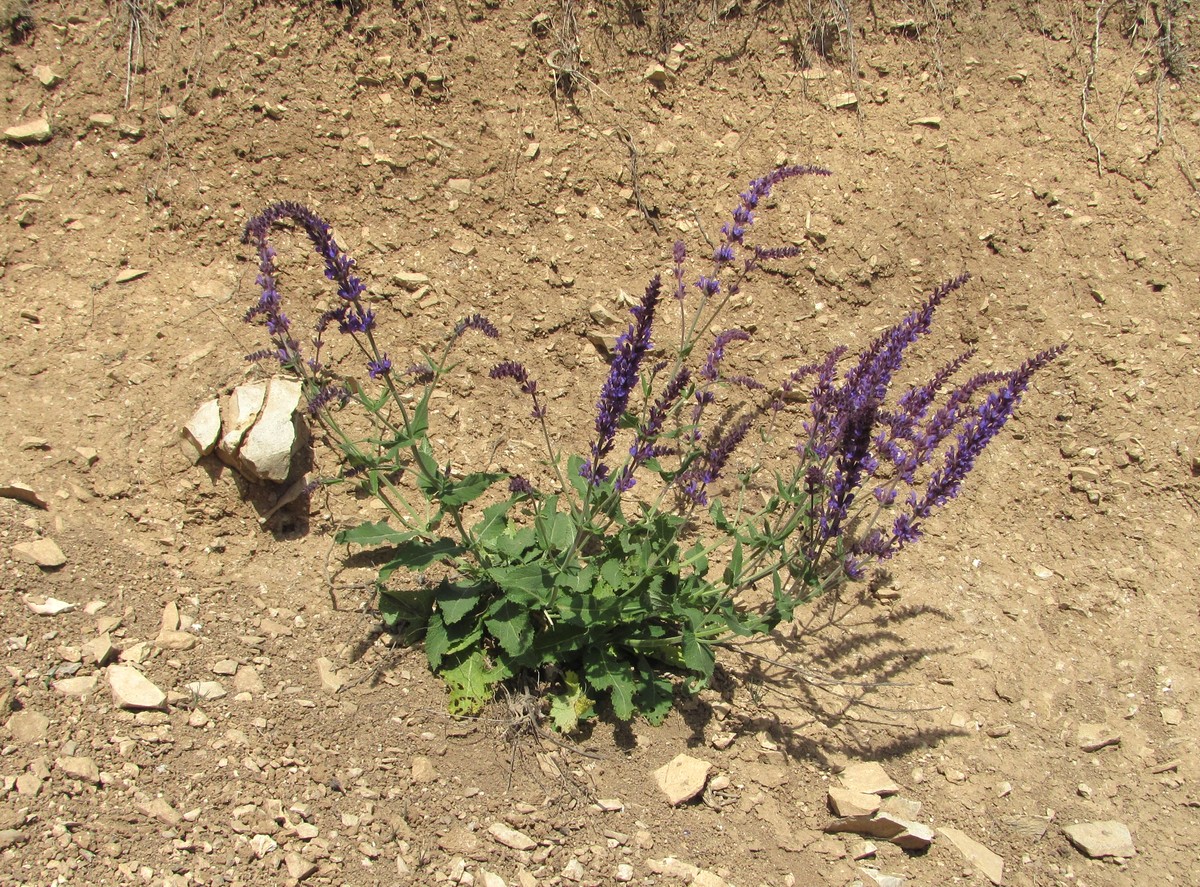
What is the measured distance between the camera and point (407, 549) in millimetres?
3580

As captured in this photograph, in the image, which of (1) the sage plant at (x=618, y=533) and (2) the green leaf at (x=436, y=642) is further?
(2) the green leaf at (x=436, y=642)

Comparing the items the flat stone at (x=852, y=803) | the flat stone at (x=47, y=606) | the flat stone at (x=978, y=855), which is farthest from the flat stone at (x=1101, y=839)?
the flat stone at (x=47, y=606)

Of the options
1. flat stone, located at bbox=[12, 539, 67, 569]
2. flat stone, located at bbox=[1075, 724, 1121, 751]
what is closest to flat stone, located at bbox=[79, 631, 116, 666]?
flat stone, located at bbox=[12, 539, 67, 569]

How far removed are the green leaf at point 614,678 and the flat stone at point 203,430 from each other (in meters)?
2.17

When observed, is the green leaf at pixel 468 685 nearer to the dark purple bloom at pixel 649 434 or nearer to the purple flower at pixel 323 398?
the dark purple bloom at pixel 649 434

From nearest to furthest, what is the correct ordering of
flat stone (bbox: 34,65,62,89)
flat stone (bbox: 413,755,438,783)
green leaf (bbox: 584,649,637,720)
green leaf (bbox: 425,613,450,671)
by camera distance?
1. flat stone (bbox: 413,755,438,783)
2. green leaf (bbox: 584,649,637,720)
3. green leaf (bbox: 425,613,450,671)
4. flat stone (bbox: 34,65,62,89)

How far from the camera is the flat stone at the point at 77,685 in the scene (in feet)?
10.7

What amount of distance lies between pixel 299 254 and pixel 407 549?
7.75 feet

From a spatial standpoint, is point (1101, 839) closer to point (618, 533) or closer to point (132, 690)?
point (618, 533)

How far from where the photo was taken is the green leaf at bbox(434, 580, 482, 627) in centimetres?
356

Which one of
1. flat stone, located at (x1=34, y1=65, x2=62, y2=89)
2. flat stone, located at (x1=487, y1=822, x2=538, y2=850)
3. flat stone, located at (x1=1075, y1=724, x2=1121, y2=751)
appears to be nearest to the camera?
flat stone, located at (x1=487, y1=822, x2=538, y2=850)

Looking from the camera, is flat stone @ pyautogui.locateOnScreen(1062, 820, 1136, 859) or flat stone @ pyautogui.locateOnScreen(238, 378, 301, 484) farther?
flat stone @ pyautogui.locateOnScreen(238, 378, 301, 484)

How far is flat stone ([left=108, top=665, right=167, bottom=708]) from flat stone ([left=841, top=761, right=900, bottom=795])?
297 cm

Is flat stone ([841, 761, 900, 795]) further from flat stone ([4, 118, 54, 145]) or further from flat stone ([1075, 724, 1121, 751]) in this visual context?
flat stone ([4, 118, 54, 145])
